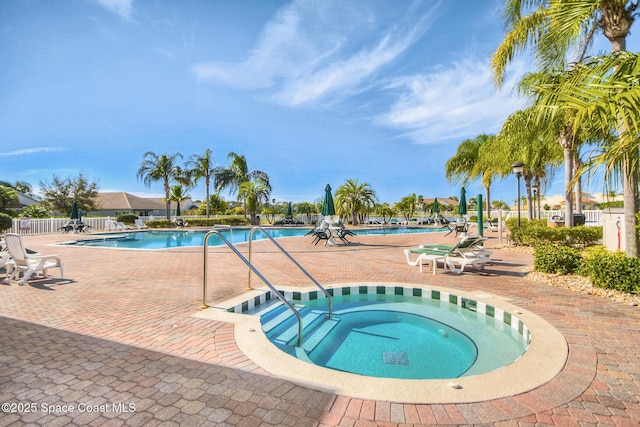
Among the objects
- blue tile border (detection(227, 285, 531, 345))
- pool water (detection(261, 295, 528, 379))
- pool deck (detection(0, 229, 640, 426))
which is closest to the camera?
pool deck (detection(0, 229, 640, 426))

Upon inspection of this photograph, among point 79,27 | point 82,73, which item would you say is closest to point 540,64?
point 79,27

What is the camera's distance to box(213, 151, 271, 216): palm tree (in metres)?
35.2

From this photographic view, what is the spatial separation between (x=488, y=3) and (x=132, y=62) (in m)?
13.3

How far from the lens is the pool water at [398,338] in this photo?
3557 millimetres

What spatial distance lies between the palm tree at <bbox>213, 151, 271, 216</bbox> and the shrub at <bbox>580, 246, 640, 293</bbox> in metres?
31.6

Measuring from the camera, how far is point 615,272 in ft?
17.0

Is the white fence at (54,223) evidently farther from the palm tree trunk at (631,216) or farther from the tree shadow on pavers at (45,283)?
the tree shadow on pavers at (45,283)

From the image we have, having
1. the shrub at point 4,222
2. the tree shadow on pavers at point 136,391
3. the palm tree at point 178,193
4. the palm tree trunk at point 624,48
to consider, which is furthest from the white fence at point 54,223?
the tree shadow on pavers at point 136,391

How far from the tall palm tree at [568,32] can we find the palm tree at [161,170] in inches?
1303

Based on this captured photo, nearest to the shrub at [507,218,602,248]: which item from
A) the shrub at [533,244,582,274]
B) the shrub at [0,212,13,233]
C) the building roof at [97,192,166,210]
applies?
the shrub at [533,244,582,274]

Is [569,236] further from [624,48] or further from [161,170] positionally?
[161,170]

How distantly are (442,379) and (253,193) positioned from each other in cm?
3285

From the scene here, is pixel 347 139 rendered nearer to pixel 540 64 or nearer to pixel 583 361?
pixel 540 64

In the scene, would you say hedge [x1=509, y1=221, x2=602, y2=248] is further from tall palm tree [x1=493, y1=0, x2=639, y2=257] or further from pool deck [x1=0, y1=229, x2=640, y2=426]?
pool deck [x1=0, y1=229, x2=640, y2=426]
